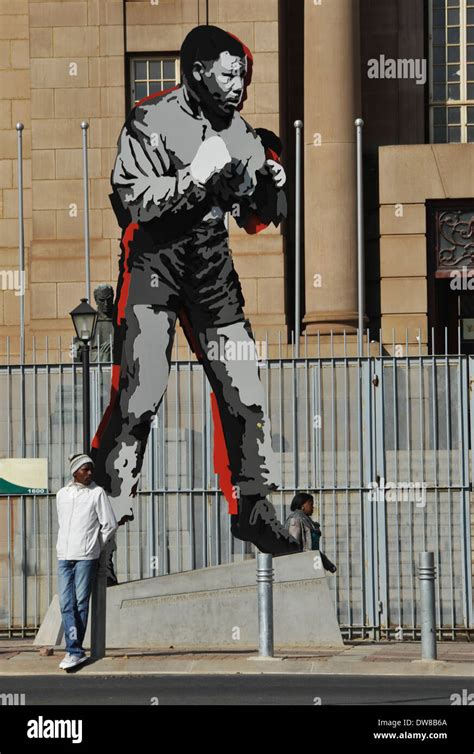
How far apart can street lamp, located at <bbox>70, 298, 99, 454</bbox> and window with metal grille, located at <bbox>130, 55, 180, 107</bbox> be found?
10.4m

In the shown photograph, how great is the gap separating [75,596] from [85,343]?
4.23 m

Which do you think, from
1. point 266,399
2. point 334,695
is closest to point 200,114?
point 266,399

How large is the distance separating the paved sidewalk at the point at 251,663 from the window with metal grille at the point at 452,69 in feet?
50.1

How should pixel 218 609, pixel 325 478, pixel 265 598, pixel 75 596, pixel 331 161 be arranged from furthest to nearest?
pixel 331 161 < pixel 325 478 < pixel 218 609 < pixel 265 598 < pixel 75 596

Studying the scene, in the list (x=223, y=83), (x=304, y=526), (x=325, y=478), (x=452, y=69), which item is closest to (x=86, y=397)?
(x=304, y=526)

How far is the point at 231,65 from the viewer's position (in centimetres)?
2256

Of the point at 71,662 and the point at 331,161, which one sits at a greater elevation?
the point at 331,161

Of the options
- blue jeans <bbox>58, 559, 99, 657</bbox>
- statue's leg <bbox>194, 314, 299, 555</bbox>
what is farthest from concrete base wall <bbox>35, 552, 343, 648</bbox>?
blue jeans <bbox>58, 559, 99, 657</bbox>

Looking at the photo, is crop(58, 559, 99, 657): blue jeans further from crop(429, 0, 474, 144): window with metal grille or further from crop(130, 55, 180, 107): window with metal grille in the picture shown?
crop(429, 0, 474, 144): window with metal grille

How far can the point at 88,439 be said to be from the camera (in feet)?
71.2

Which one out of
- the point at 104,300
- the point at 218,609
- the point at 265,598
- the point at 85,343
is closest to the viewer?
the point at 265,598

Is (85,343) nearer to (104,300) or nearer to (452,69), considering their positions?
(104,300)

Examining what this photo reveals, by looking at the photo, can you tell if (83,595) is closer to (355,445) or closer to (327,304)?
(355,445)
